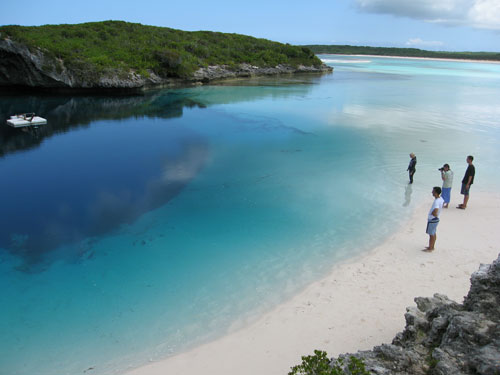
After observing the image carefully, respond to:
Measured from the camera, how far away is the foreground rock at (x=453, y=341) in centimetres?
416

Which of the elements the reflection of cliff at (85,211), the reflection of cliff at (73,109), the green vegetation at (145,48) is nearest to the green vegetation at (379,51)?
the green vegetation at (145,48)

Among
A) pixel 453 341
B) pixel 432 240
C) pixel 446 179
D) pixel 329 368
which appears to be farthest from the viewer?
pixel 446 179

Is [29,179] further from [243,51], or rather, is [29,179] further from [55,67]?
[243,51]

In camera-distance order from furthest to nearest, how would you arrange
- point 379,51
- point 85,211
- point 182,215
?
1. point 379,51
2. point 85,211
3. point 182,215

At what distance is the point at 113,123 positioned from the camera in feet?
85.0

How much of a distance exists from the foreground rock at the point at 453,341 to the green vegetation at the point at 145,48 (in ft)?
132

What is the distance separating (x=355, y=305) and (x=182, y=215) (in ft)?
21.2

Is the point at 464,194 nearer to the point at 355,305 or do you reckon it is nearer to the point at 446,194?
the point at 446,194

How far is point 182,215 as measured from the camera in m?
11.9

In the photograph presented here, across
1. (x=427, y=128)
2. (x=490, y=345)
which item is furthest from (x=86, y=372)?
(x=427, y=128)

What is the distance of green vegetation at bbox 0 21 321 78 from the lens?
128 ft

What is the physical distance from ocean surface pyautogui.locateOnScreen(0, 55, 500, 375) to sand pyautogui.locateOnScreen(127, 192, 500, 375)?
0.37 m

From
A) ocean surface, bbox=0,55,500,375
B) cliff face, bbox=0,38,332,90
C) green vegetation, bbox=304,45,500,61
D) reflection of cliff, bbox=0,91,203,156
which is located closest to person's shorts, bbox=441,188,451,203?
ocean surface, bbox=0,55,500,375

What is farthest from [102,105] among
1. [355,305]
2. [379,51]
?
[379,51]
